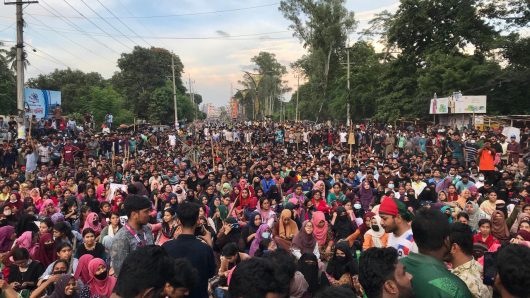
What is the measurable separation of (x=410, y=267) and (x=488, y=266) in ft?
2.87

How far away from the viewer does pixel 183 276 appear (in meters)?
2.77

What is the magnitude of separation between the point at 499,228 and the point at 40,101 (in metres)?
29.8

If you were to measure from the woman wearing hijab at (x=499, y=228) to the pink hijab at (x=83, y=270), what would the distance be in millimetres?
5178

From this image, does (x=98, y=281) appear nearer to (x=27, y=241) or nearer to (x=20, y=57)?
(x=27, y=241)

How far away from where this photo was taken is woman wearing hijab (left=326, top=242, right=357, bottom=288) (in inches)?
205

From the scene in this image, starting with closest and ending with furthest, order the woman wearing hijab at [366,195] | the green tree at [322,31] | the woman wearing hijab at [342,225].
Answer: the woman wearing hijab at [342,225], the woman wearing hijab at [366,195], the green tree at [322,31]

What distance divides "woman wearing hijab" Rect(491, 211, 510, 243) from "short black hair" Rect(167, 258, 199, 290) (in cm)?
485

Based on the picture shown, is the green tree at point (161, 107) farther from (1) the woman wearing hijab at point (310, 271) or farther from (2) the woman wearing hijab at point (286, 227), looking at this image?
(1) the woman wearing hijab at point (310, 271)

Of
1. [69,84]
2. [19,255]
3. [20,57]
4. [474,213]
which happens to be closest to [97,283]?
[19,255]

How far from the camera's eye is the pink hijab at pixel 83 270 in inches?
193

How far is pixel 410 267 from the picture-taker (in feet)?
8.23

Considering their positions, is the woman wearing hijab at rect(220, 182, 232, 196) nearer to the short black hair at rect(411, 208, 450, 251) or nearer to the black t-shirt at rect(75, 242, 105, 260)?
the black t-shirt at rect(75, 242, 105, 260)

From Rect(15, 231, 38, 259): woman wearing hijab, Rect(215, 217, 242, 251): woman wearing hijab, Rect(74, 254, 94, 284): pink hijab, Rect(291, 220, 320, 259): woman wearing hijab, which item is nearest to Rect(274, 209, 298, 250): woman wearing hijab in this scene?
Rect(291, 220, 320, 259): woman wearing hijab

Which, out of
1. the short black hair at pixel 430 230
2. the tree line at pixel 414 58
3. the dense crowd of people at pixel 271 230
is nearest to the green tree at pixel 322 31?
the tree line at pixel 414 58
